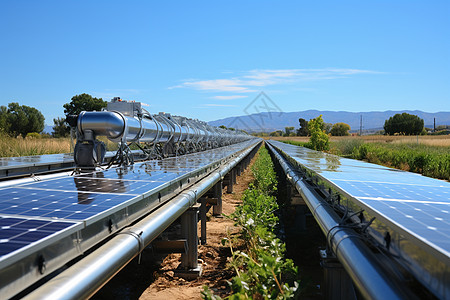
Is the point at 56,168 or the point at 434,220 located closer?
the point at 434,220

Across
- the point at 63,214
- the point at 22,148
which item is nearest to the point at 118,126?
the point at 63,214

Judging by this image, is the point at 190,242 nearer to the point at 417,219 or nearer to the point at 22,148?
the point at 417,219

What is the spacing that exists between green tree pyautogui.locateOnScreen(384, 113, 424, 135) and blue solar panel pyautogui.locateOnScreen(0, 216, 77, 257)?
10276 cm

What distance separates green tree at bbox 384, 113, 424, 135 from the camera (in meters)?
95.1

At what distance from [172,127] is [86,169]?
19.1ft

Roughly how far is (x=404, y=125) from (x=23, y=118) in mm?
85804

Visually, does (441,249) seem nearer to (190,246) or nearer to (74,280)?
(74,280)

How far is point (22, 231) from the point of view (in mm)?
2268

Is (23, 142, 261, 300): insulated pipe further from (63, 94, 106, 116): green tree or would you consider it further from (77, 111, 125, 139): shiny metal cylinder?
(63, 94, 106, 116): green tree

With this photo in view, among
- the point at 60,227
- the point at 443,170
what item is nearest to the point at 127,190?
the point at 60,227

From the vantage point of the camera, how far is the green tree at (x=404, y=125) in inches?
3745

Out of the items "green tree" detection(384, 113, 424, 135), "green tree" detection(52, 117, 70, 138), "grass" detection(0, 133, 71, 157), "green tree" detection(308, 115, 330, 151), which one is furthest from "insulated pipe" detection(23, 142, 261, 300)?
"green tree" detection(384, 113, 424, 135)

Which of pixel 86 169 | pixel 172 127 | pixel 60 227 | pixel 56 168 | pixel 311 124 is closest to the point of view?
pixel 60 227

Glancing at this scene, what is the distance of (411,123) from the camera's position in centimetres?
9562
